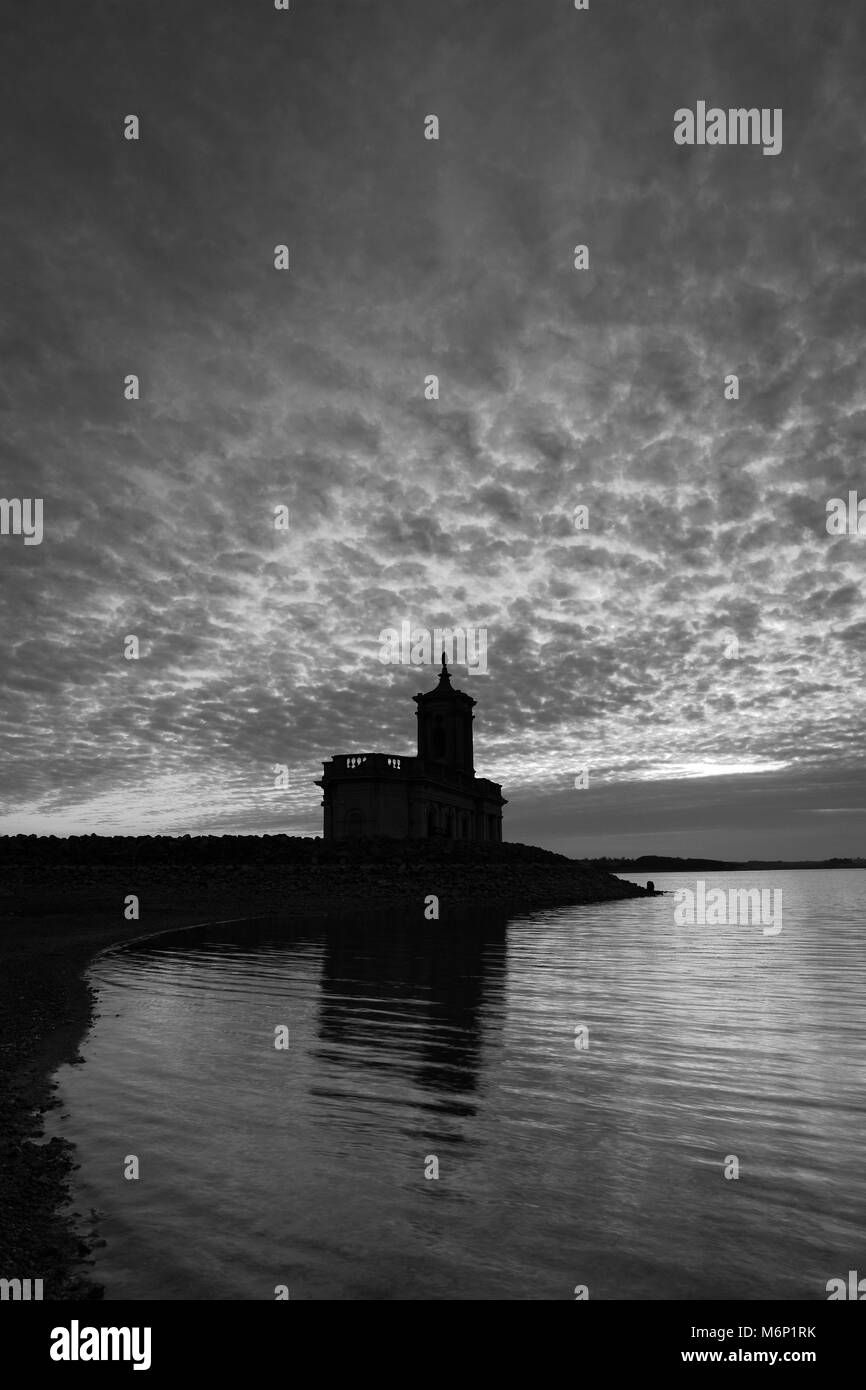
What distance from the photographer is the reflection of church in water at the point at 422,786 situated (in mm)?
73000

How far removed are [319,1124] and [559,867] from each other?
Answer: 82.9m

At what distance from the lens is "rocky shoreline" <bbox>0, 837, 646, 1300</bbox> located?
327 inches

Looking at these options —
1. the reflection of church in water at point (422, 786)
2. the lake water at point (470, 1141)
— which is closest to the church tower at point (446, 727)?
the reflection of church in water at point (422, 786)

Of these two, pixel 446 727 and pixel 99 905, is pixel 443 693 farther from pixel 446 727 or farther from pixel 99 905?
pixel 99 905

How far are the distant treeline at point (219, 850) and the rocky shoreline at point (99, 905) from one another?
216mm

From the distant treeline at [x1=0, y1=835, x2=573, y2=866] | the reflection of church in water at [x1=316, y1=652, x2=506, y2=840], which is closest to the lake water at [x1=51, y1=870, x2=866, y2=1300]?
the distant treeline at [x1=0, y1=835, x2=573, y2=866]

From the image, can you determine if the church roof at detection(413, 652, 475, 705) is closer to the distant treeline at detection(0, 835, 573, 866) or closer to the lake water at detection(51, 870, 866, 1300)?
the distant treeline at detection(0, 835, 573, 866)

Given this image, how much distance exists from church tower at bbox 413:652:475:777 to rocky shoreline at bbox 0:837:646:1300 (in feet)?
35.1

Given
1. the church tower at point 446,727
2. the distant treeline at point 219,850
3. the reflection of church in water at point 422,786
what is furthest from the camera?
the church tower at point 446,727

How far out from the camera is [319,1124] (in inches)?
434

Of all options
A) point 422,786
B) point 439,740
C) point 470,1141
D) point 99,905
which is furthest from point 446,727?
point 470,1141

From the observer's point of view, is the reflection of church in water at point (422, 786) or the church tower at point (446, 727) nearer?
the reflection of church in water at point (422, 786)

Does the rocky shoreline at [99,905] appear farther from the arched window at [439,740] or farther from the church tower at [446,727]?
the arched window at [439,740]
